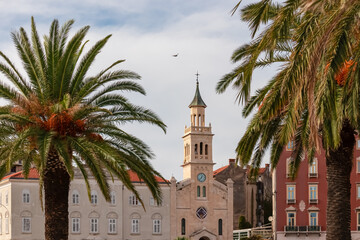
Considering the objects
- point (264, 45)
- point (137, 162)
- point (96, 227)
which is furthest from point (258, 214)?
point (264, 45)

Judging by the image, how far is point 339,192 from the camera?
2648 cm

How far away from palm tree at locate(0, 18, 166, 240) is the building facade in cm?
5466

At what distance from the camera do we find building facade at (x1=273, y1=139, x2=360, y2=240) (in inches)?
3282

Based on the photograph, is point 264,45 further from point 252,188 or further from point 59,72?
point 252,188

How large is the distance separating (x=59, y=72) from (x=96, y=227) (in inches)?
2471

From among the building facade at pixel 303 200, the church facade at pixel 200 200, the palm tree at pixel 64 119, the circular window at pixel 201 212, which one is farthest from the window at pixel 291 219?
the palm tree at pixel 64 119

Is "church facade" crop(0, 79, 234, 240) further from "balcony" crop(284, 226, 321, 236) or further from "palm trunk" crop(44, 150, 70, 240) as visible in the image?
"palm trunk" crop(44, 150, 70, 240)

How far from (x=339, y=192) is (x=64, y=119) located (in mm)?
10127

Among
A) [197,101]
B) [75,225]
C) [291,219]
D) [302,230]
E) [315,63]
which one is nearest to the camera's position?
[315,63]

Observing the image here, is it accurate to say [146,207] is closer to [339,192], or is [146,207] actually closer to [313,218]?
[313,218]

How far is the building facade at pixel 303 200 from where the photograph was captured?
83.4m

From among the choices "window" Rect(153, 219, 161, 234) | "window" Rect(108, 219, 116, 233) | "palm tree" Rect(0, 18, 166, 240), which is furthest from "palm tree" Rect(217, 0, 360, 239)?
"window" Rect(153, 219, 161, 234)

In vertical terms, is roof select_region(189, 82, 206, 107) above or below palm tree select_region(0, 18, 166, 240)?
above

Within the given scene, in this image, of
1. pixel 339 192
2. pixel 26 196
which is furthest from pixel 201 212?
pixel 339 192
